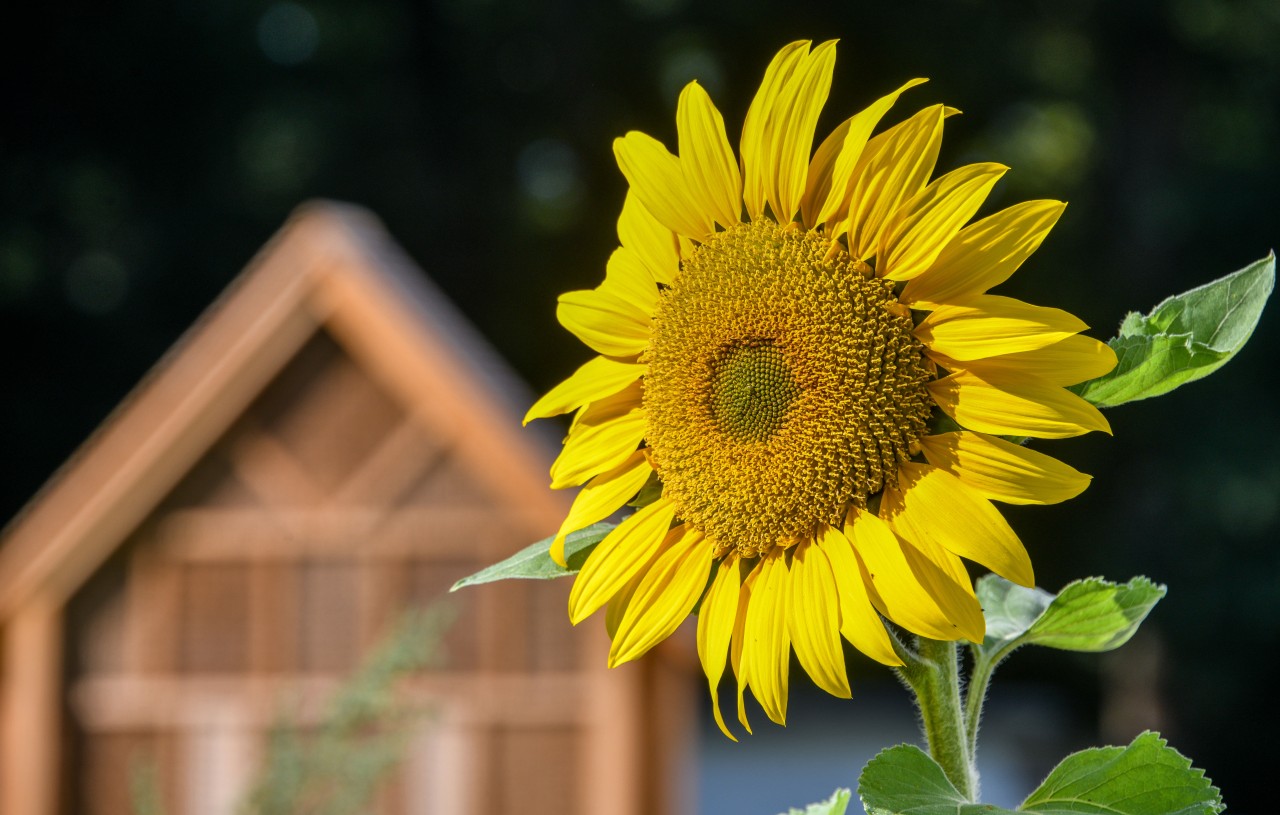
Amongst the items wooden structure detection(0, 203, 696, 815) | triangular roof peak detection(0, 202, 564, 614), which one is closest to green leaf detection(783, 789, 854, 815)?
wooden structure detection(0, 203, 696, 815)

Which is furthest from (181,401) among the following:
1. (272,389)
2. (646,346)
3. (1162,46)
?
(1162,46)

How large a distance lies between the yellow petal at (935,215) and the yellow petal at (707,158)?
7cm

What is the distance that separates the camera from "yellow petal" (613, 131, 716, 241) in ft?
1.80

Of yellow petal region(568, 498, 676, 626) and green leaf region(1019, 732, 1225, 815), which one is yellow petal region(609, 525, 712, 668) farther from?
green leaf region(1019, 732, 1225, 815)

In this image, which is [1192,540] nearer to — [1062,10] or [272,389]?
[1062,10]

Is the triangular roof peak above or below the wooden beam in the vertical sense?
above

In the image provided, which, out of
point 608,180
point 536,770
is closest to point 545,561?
point 536,770

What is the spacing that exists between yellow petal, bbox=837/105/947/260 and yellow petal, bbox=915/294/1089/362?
40 millimetres

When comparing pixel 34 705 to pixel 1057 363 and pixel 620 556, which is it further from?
pixel 1057 363

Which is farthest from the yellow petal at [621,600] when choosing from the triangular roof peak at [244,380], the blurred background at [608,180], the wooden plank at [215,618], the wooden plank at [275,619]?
the blurred background at [608,180]

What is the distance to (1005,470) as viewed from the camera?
18.8 inches

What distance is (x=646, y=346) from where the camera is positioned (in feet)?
1.88

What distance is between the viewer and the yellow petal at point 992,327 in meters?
0.46

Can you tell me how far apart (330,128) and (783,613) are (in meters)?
10.9
